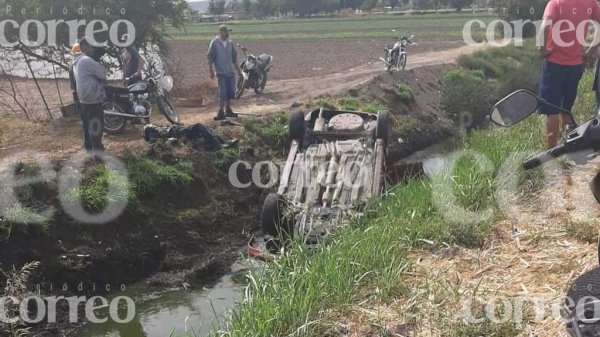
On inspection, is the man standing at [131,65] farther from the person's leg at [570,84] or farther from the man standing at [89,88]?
the person's leg at [570,84]

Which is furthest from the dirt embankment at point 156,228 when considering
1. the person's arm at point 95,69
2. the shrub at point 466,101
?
the shrub at point 466,101

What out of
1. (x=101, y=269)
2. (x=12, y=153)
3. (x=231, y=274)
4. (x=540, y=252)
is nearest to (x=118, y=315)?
(x=101, y=269)

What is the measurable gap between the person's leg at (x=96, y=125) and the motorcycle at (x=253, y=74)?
5.82m

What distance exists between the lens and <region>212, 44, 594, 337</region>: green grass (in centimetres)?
369

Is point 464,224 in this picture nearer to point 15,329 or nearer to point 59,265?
point 15,329

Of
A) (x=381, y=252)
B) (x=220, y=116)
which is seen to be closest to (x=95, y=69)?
(x=220, y=116)

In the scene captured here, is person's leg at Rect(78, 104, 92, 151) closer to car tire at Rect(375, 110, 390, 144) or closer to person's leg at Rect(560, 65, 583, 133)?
car tire at Rect(375, 110, 390, 144)

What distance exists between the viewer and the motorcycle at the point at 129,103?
410 inches

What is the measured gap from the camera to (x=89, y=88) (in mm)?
8312

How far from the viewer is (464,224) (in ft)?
15.2

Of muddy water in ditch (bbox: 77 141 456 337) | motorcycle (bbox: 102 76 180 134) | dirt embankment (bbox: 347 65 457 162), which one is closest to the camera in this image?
muddy water in ditch (bbox: 77 141 456 337)

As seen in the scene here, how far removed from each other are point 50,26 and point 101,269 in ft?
18.4

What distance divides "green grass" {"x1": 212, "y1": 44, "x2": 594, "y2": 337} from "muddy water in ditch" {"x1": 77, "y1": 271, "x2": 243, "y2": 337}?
72.7 inches

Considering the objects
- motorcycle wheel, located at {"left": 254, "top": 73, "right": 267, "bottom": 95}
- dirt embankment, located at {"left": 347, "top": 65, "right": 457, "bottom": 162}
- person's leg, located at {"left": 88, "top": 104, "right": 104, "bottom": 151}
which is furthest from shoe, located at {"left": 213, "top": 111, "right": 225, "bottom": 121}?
motorcycle wheel, located at {"left": 254, "top": 73, "right": 267, "bottom": 95}
